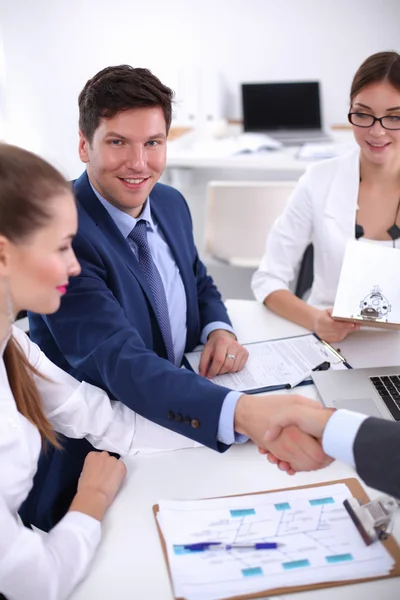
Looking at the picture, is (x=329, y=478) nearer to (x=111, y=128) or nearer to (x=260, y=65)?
(x=111, y=128)

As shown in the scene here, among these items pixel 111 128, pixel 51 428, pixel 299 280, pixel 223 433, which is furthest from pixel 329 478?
pixel 299 280

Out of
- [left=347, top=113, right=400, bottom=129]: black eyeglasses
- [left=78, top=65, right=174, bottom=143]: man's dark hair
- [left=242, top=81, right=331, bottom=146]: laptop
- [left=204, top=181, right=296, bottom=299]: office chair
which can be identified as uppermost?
[left=78, top=65, right=174, bottom=143]: man's dark hair

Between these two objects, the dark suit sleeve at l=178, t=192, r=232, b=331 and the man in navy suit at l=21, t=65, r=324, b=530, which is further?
the dark suit sleeve at l=178, t=192, r=232, b=331

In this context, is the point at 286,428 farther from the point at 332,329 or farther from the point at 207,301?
the point at 207,301

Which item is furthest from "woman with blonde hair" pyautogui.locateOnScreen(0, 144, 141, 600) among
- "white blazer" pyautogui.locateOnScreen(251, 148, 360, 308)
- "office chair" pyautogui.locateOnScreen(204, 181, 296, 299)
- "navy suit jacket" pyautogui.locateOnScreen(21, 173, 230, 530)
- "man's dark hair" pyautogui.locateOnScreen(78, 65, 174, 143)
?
"office chair" pyautogui.locateOnScreen(204, 181, 296, 299)

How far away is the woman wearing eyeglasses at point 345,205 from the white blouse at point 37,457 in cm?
68

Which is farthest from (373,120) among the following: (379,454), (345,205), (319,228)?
(379,454)

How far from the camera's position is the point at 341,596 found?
0.85 metres

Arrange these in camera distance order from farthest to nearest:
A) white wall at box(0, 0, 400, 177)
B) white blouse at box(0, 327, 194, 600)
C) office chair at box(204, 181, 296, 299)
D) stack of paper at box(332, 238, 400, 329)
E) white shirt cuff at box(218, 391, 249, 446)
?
white wall at box(0, 0, 400, 177), office chair at box(204, 181, 296, 299), stack of paper at box(332, 238, 400, 329), white shirt cuff at box(218, 391, 249, 446), white blouse at box(0, 327, 194, 600)

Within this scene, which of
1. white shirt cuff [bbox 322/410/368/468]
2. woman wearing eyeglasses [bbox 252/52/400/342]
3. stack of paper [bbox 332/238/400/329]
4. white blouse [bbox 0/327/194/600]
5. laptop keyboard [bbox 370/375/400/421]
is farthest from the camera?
woman wearing eyeglasses [bbox 252/52/400/342]

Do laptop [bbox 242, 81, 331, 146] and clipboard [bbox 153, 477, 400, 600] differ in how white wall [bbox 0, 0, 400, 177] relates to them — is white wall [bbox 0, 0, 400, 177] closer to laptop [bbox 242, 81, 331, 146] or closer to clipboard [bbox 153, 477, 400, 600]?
laptop [bbox 242, 81, 331, 146]

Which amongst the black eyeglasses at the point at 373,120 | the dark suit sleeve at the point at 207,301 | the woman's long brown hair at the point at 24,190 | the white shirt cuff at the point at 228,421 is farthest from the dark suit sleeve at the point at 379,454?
the black eyeglasses at the point at 373,120

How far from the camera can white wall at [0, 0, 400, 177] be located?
3789 mm

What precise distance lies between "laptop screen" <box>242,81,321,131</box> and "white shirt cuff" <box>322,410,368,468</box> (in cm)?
310
